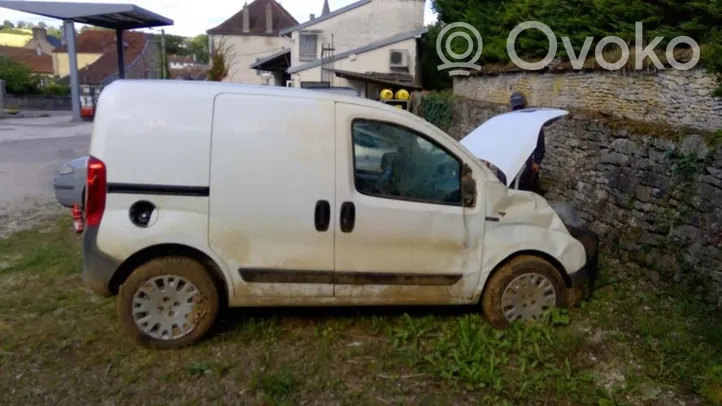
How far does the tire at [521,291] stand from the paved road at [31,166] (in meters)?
6.00

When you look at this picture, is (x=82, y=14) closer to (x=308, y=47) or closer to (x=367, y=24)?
(x=308, y=47)

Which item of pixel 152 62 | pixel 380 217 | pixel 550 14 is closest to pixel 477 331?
pixel 380 217

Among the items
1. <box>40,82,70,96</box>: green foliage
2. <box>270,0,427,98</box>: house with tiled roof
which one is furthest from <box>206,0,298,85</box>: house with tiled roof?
<box>40,82,70,96</box>: green foliage

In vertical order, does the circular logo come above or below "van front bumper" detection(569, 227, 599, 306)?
above

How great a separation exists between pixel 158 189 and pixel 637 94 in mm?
6762

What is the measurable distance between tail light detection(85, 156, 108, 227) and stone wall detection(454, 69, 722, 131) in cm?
624

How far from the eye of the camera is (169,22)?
23828 mm

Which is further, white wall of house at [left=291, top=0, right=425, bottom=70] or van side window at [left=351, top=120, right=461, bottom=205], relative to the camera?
white wall of house at [left=291, top=0, right=425, bottom=70]

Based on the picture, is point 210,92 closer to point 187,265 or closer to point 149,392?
point 187,265

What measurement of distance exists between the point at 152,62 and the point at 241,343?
56562 mm

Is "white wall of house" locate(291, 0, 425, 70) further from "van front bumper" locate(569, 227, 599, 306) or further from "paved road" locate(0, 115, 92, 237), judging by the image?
"van front bumper" locate(569, 227, 599, 306)

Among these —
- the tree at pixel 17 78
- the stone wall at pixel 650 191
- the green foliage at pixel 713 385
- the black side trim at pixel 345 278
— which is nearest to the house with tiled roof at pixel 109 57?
the tree at pixel 17 78

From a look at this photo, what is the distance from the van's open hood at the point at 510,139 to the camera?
4656mm

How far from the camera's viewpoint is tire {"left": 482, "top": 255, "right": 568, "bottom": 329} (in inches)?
157
